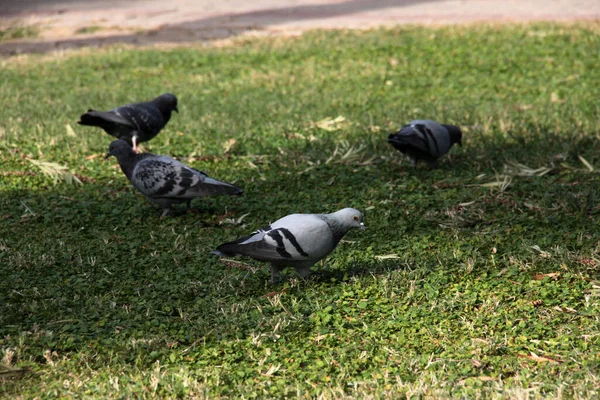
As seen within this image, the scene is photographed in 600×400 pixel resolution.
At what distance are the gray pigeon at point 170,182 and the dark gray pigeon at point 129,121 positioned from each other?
1612 mm

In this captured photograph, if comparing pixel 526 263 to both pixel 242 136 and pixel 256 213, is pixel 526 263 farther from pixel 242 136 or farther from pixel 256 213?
pixel 242 136

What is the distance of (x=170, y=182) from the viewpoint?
21.3 feet

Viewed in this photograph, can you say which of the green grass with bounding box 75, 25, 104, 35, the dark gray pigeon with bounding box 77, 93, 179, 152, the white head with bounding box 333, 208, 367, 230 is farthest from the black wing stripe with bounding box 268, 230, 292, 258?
the green grass with bounding box 75, 25, 104, 35

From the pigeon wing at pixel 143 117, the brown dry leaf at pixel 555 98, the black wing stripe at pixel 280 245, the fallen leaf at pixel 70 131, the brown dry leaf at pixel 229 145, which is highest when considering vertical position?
the black wing stripe at pixel 280 245

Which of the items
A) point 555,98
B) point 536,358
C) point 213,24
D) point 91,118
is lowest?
point 555,98

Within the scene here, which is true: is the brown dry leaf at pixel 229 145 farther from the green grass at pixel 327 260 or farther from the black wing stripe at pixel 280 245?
the black wing stripe at pixel 280 245

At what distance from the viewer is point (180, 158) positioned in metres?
8.62

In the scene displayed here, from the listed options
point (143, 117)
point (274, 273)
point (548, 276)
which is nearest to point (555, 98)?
point (143, 117)

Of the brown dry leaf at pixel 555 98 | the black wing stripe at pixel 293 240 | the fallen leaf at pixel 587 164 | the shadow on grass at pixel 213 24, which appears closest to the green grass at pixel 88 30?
the shadow on grass at pixel 213 24

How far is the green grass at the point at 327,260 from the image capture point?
165 inches

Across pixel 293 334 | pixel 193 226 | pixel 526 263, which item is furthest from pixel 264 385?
pixel 193 226

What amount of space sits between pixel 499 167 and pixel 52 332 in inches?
189

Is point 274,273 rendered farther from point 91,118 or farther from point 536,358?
point 91,118

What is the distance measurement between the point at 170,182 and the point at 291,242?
1.89m
